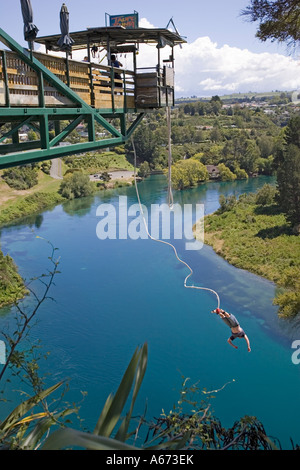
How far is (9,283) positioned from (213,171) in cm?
2410

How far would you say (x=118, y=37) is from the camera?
5633 millimetres

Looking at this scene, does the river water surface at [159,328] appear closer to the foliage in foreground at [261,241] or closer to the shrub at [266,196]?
the foliage in foreground at [261,241]

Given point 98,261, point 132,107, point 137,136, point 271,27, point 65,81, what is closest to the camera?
point 65,81

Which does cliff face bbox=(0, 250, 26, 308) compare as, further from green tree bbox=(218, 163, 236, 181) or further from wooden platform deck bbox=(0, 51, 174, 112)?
green tree bbox=(218, 163, 236, 181)

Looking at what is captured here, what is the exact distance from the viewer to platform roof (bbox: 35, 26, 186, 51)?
544cm

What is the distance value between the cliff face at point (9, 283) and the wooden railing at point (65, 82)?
11.5 m

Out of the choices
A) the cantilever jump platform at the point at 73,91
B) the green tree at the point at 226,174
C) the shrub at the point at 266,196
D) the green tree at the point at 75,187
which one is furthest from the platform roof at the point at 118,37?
the green tree at the point at 226,174

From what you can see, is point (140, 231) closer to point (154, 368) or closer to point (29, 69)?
point (154, 368)

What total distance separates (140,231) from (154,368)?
1246 cm

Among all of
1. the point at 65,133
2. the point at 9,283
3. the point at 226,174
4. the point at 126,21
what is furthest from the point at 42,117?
the point at 226,174

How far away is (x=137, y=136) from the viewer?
39.6 metres

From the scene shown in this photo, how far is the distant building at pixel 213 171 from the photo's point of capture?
36.3m
